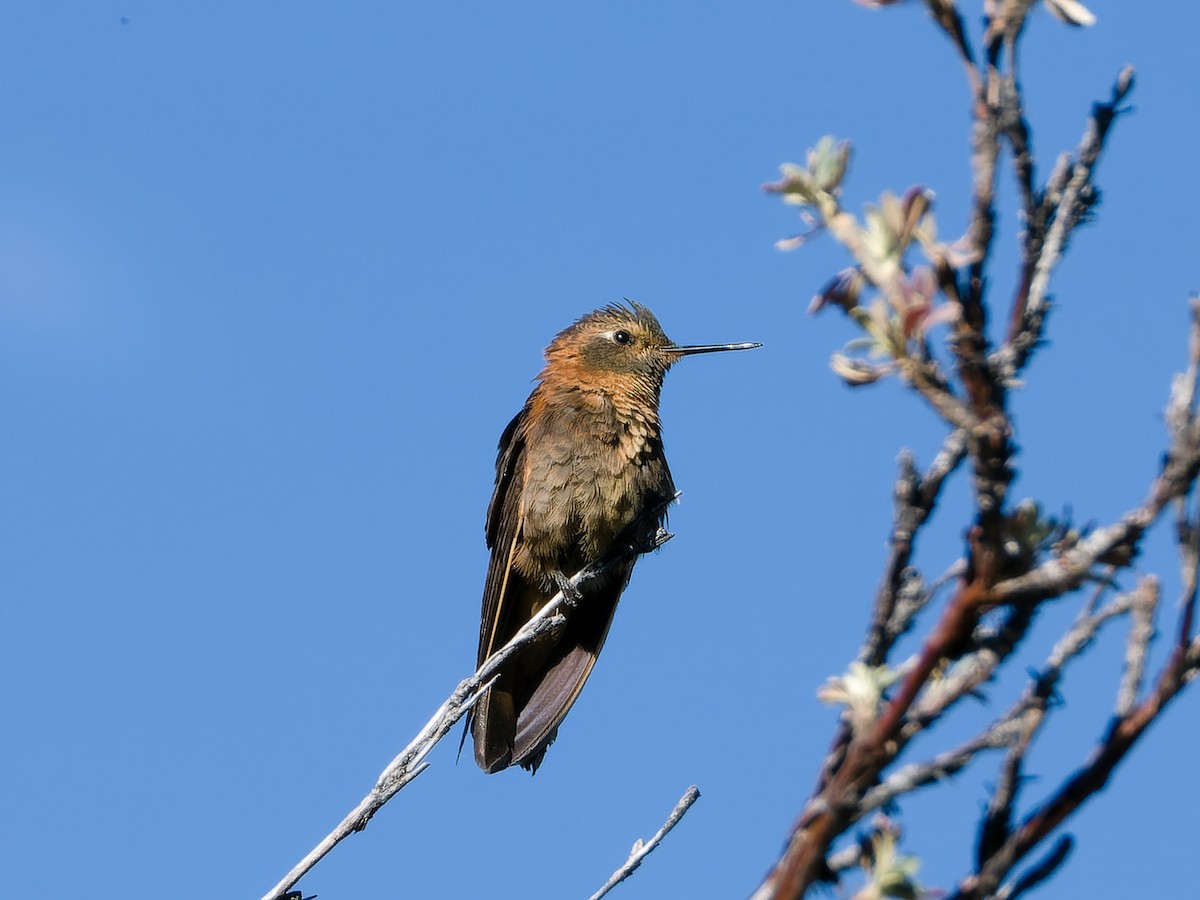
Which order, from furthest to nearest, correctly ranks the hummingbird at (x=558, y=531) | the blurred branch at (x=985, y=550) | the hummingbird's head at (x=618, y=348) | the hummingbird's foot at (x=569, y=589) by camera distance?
the hummingbird's head at (x=618, y=348), the hummingbird at (x=558, y=531), the hummingbird's foot at (x=569, y=589), the blurred branch at (x=985, y=550)

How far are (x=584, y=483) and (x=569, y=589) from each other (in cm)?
61

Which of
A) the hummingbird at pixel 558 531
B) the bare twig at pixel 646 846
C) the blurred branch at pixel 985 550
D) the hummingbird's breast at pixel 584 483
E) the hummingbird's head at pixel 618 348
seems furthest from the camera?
the hummingbird's head at pixel 618 348

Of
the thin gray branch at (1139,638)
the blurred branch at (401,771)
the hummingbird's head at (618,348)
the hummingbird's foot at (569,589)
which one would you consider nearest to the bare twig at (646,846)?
the blurred branch at (401,771)

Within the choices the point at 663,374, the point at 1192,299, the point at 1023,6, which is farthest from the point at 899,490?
the point at 663,374

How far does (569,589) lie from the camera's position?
6699mm

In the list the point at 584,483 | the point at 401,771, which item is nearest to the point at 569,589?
the point at 584,483

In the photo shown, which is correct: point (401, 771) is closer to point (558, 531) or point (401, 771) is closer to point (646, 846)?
point (646, 846)

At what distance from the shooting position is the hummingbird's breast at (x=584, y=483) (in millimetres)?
7012

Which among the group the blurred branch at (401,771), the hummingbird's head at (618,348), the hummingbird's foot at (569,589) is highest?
the hummingbird's head at (618,348)

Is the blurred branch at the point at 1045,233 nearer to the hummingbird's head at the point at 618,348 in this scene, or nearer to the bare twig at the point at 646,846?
the bare twig at the point at 646,846

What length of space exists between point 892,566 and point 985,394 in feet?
0.68

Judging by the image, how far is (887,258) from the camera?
58.4 inches

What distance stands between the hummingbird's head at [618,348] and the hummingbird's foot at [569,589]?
132 centimetres

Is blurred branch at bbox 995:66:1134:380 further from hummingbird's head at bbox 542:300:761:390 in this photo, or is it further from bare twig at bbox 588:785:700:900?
hummingbird's head at bbox 542:300:761:390
